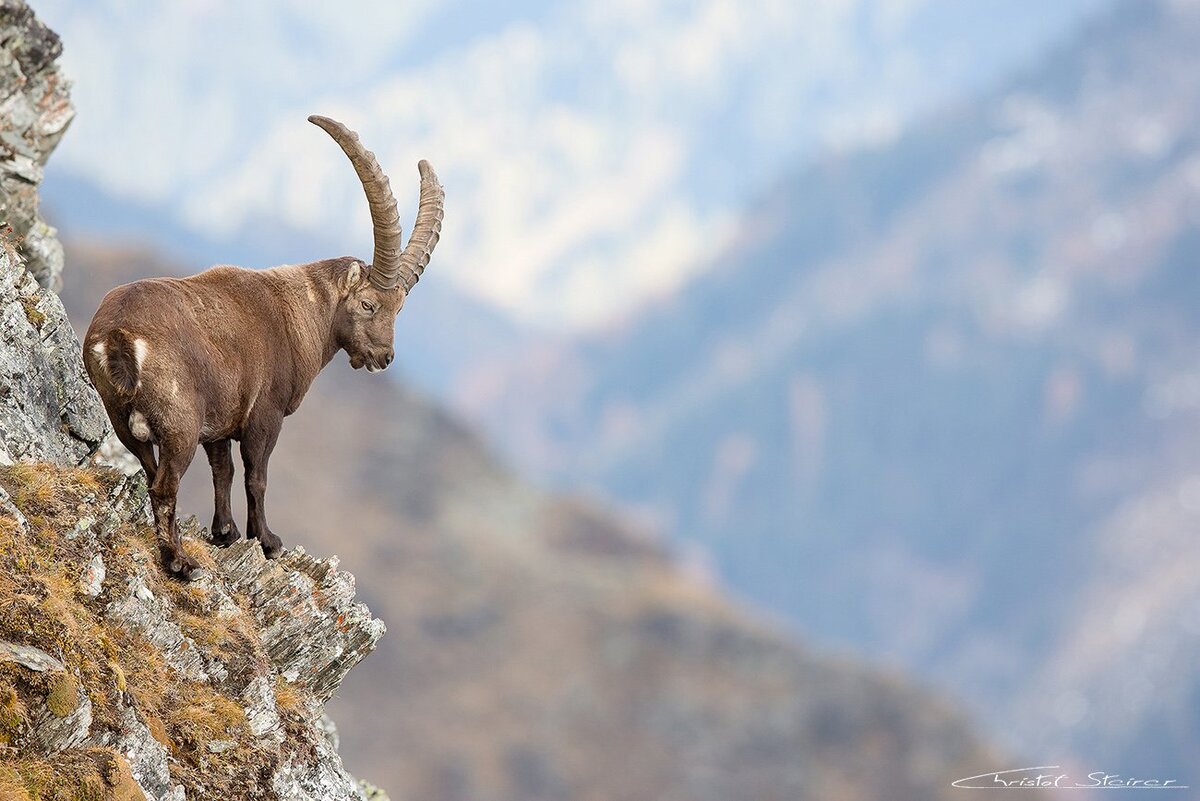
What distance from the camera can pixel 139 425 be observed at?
579 inches

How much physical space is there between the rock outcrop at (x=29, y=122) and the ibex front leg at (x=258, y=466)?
7.30 metres

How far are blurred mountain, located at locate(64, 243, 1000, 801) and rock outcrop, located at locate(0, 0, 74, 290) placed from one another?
97653mm

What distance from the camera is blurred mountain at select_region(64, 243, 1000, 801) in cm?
13225

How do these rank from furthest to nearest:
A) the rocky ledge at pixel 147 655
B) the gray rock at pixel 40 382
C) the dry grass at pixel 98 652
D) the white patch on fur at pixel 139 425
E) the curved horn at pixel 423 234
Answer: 1. the curved horn at pixel 423 234
2. the gray rock at pixel 40 382
3. the white patch on fur at pixel 139 425
4. the rocky ledge at pixel 147 655
5. the dry grass at pixel 98 652

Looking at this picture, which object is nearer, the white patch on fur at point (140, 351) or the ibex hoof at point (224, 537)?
the white patch on fur at point (140, 351)

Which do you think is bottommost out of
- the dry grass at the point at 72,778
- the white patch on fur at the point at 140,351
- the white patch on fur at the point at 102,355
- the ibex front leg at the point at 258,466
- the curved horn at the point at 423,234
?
the dry grass at the point at 72,778

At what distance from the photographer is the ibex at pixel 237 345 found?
14711 mm

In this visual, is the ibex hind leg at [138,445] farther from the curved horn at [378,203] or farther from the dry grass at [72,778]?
the curved horn at [378,203]

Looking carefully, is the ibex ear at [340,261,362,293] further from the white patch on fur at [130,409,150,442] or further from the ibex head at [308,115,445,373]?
the white patch on fur at [130,409,150,442]

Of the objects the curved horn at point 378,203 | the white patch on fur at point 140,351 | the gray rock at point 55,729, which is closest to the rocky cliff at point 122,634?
the gray rock at point 55,729

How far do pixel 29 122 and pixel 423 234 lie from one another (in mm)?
9574

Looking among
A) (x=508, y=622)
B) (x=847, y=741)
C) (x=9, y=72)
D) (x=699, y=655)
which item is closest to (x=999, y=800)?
(x=847, y=741)

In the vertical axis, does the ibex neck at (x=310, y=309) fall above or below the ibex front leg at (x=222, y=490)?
above

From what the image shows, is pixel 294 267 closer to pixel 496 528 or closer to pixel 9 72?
pixel 9 72
